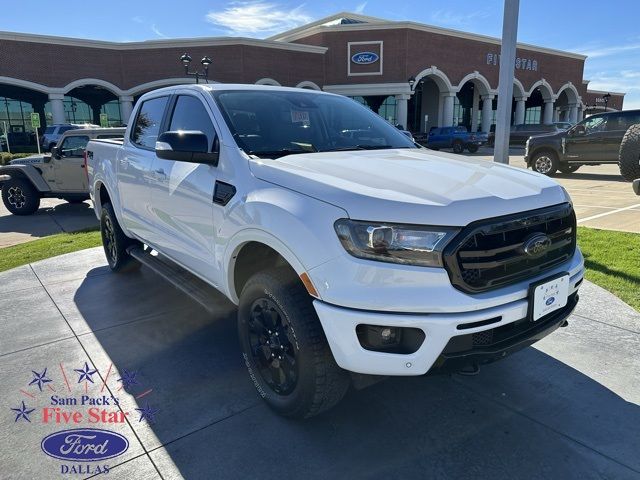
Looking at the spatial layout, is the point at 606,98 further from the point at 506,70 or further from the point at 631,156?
the point at 631,156

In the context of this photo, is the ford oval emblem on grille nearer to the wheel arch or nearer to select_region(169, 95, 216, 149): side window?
the wheel arch

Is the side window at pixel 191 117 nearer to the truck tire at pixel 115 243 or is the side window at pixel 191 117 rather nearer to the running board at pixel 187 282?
the running board at pixel 187 282

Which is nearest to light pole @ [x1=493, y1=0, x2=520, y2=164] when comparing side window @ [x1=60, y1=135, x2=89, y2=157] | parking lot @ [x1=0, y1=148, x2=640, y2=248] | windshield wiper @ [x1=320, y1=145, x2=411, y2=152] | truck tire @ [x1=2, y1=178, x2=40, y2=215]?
parking lot @ [x1=0, y1=148, x2=640, y2=248]

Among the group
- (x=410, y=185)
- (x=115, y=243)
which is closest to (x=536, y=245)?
(x=410, y=185)

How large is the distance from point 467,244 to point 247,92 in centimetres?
220

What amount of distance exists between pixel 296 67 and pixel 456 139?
55.4 feet

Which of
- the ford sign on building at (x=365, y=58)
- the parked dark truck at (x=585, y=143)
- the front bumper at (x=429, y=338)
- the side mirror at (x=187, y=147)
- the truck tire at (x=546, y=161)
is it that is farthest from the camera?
the ford sign on building at (x=365, y=58)

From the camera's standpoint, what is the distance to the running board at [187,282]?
3.50m

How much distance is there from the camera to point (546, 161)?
52.0 ft

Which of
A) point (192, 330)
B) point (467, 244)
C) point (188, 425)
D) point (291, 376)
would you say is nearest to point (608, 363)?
point (467, 244)

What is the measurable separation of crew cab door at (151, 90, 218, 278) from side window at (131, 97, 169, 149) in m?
0.27

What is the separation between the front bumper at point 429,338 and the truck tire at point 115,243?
3.85 meters

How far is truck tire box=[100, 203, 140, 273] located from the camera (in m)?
5.49

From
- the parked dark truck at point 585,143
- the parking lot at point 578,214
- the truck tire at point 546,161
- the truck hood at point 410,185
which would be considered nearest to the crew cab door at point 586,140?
the parked dark truck at point 585,143
